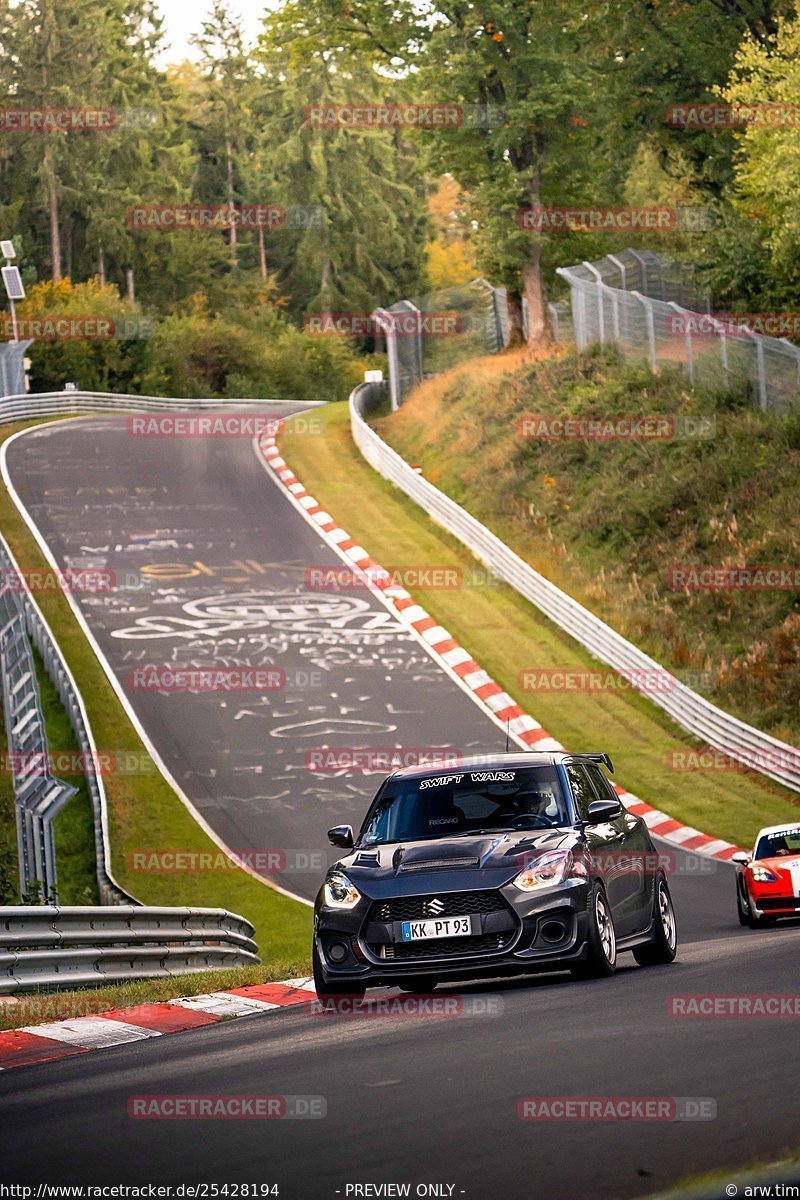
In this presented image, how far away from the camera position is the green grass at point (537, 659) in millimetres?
24922

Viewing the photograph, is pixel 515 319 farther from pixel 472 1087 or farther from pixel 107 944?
pixel 472 1087

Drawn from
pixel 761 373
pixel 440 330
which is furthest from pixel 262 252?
pixel 761 373

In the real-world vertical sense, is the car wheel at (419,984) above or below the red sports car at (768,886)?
above

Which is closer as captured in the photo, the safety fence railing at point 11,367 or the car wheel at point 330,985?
the car wheel at point 330,985

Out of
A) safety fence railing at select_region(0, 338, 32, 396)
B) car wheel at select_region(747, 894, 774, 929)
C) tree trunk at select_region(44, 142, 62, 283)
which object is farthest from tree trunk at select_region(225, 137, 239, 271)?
car wheel at select_region(747, 894, 774, 929)

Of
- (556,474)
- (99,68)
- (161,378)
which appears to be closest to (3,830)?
(556,474)

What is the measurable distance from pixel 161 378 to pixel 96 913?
210 ft

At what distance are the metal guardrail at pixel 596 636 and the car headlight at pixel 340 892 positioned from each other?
15.3m

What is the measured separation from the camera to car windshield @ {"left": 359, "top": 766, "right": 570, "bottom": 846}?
447 inches

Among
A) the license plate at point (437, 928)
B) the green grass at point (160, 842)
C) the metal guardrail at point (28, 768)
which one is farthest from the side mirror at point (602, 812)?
the metal guardrail at point (28, 768)

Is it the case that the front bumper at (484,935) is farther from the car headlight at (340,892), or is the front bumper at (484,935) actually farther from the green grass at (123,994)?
the green grass at (123,994)

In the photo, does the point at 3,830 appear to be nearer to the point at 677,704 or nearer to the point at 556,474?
the point at 677,704

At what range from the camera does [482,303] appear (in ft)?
179

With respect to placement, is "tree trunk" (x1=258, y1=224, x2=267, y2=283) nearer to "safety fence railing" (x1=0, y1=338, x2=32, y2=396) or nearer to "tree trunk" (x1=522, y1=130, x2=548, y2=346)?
"safety fence railing" (x1=0, y1=338, x2=32, y2=396)
